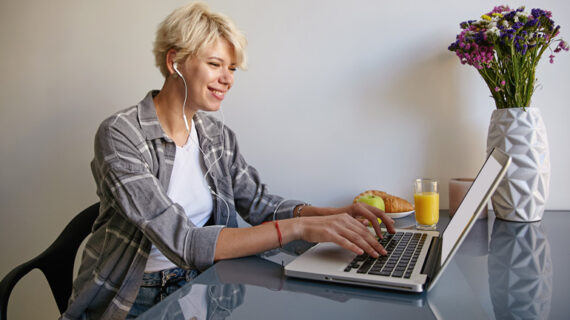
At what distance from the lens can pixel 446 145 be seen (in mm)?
1401

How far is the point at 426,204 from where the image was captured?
1123mm

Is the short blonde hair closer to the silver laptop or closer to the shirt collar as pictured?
the shirt collar

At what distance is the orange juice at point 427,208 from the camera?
1.12 m

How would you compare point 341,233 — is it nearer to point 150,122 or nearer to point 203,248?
point 203,248

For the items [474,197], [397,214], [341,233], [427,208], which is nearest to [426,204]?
[427,208]

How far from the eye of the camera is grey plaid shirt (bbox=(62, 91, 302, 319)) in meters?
0.90

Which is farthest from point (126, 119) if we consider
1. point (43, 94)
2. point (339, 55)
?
point (43, 94)

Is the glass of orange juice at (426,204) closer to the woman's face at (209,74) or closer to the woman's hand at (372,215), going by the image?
the woman's hand at (372,215)

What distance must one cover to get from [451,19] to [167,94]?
0.93 metres

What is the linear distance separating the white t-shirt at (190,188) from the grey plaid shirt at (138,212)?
0.08 ft

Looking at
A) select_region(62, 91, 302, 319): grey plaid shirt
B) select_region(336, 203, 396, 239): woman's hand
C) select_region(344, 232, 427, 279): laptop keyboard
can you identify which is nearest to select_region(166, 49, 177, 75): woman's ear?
select_region(62, 91, 302, 319): grey plaid shirt

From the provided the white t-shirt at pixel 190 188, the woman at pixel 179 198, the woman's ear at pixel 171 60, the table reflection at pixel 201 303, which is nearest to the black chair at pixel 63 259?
the woman at pixel 179 198

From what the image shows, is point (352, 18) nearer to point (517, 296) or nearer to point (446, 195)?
point (446, 195)

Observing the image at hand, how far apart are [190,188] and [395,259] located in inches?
25.1
